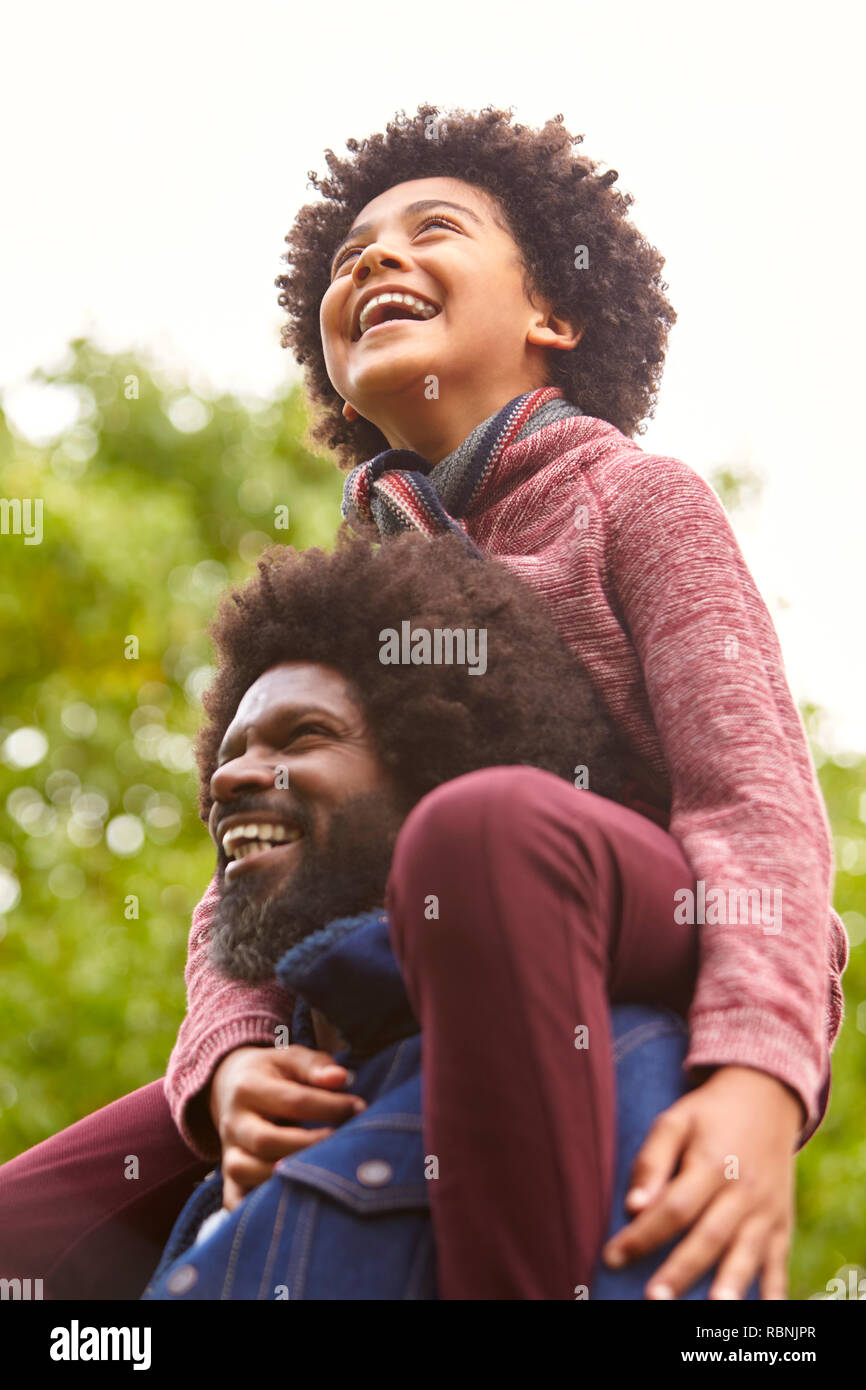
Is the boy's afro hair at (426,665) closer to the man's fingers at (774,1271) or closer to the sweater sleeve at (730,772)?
the sweater sleeve at (730,772)

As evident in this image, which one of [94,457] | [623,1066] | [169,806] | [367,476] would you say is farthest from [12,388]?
[623,1066]

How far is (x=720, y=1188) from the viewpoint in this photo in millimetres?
1218

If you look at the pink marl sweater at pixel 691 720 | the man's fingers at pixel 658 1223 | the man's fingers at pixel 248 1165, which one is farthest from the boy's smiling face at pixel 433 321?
the man's fingers at pixel 658 1223

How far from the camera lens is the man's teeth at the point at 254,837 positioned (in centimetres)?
158

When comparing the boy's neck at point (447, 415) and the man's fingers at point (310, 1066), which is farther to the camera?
the boy's neck at point (447, 415)

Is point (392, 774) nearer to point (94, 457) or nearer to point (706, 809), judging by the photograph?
point (706, 809)

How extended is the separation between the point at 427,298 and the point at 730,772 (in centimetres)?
91

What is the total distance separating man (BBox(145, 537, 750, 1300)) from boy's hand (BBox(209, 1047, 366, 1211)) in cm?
1

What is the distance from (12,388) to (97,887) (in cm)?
221

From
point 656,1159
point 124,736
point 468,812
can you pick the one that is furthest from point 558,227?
point 124,736

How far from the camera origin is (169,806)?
5.81 m

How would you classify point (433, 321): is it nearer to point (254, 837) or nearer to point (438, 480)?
point (438, 480)

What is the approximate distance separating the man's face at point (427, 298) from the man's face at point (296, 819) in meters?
0.57

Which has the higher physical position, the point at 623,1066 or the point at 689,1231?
the point at 623,1066
